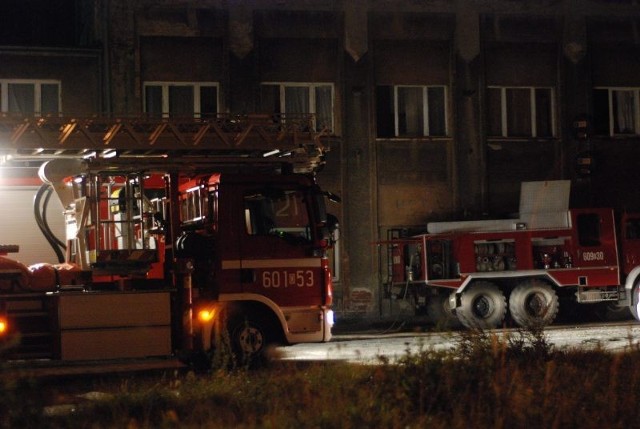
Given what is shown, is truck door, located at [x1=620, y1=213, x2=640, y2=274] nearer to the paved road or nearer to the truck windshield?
the paved road

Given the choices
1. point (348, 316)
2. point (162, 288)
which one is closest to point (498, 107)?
point (348, 316)

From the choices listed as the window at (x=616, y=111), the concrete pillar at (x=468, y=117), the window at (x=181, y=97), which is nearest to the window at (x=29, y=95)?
the window at (x=181, y=97)

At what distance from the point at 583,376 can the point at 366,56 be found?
18872 mm

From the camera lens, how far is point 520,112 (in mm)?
30594

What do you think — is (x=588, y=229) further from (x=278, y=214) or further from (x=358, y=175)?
(x=278, y=214)

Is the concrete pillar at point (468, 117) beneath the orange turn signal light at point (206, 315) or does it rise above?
above

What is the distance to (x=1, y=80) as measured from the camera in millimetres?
27453

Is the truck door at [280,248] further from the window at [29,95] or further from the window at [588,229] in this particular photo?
the window at [29,95]

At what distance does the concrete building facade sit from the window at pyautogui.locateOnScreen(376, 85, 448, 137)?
4cm

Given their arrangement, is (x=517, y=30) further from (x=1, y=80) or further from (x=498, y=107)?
(x=1, y=80)

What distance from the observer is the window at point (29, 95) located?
90.3 feet

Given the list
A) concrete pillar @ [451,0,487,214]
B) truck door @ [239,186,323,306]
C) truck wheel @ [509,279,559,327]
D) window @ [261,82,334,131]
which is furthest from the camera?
concrete pillar @ [451,0,487,214]

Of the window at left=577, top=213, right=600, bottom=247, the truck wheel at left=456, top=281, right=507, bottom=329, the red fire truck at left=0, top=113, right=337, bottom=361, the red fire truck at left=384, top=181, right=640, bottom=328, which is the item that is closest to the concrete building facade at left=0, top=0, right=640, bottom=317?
the red fire truck at left=384, top=181, right=640, bottom=328

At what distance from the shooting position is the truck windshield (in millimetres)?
15570
